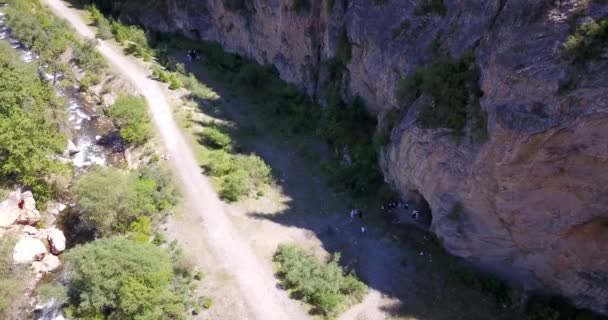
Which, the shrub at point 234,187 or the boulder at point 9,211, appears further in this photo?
the shrub at point 234,187

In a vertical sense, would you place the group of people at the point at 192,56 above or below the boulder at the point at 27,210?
above

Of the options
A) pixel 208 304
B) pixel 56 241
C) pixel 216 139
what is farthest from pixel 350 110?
pixel 56 241

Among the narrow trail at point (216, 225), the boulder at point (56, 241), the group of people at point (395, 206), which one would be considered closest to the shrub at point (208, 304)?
the narrow trail at point (216, 225)

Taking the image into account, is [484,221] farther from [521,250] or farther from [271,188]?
[271,188]

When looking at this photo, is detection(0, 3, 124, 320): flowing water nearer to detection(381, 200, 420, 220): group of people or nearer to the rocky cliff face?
detection(381, 200, 420, 220): group of people

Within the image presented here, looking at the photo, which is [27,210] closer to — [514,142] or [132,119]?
[132,119]

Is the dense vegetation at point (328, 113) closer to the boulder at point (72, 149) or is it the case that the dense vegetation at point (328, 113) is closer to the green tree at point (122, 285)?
the green tree at point (122, 285)
